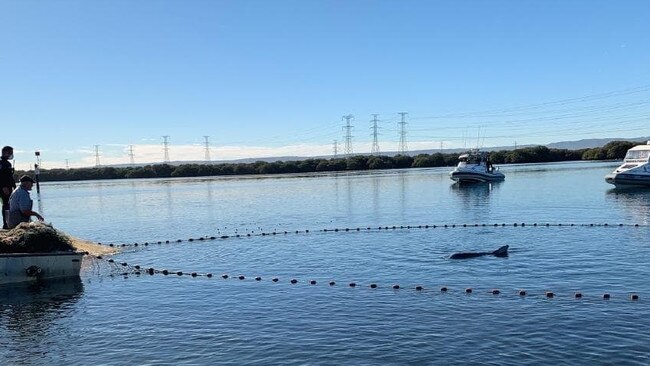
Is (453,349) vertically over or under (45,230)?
under

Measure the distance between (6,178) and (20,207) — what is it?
1140mm

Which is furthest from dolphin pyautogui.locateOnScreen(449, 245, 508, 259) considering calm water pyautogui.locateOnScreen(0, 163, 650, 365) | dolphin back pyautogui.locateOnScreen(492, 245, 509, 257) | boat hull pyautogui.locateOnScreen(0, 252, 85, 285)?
boat hull pyautogui.locateOnScreen(0, 252, 85, 285)

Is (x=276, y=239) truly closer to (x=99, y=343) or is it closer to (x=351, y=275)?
(x=351, y=275)

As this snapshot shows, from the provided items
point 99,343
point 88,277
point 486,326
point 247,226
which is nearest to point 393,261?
point 486,326

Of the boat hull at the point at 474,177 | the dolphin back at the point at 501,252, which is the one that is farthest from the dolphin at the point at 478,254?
the boat hull at the point at 474,177

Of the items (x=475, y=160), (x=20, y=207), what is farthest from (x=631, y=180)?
(x=20, y=207)

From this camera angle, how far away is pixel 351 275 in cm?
2209

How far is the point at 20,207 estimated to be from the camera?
2148 cm

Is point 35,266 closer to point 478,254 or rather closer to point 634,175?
point 478,254

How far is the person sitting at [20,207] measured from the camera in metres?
21.1

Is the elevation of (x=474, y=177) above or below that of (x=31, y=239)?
below

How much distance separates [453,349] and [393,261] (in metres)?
11.7

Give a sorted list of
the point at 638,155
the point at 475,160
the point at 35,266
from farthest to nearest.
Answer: the point at 475,160 → the point at 638,155 → the point at 35,266

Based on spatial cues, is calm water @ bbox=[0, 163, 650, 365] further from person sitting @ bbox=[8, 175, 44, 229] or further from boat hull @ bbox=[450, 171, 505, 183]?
boat hull @ bbox=[450, 171, 505, 183]
